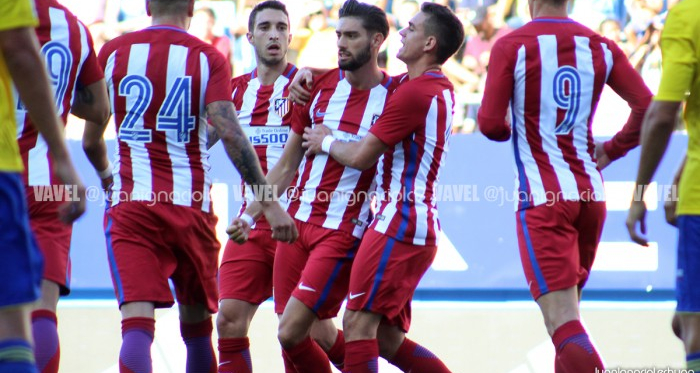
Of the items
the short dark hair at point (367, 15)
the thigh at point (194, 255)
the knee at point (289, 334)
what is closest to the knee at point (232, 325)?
the thigh at point (194, 255)

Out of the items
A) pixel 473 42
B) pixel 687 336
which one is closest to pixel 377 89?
pixel 687 336

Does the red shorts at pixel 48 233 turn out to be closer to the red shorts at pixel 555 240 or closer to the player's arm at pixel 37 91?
the player's arm at pixel 37 91

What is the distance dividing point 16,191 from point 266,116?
9.58 ft

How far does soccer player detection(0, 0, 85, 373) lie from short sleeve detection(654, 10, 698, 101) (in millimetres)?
1937

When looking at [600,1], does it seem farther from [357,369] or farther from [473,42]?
[357,369]

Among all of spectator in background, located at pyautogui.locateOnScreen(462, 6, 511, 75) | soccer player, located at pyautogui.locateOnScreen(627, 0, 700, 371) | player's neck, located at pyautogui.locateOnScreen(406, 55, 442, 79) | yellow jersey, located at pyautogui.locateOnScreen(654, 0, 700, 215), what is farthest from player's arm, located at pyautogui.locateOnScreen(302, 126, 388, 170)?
spectator in background, located at pyautogui.locateOnScreen(462, 6, 511, 75)

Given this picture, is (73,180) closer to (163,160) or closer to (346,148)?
(163,160)

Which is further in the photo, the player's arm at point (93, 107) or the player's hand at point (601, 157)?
the player's hand at point (601, 157)

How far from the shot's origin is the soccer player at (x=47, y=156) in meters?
4.29

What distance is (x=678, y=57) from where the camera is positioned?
3451 mm

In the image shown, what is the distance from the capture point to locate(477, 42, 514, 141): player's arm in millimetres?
4562

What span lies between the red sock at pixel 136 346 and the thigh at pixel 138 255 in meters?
0.10

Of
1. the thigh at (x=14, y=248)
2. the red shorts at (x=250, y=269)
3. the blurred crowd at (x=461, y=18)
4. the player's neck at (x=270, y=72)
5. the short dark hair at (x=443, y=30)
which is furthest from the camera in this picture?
the blurred crowd at (x=461, y=18)

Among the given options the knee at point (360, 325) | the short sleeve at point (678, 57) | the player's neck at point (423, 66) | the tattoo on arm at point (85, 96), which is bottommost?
the knee at point (360, 325)
